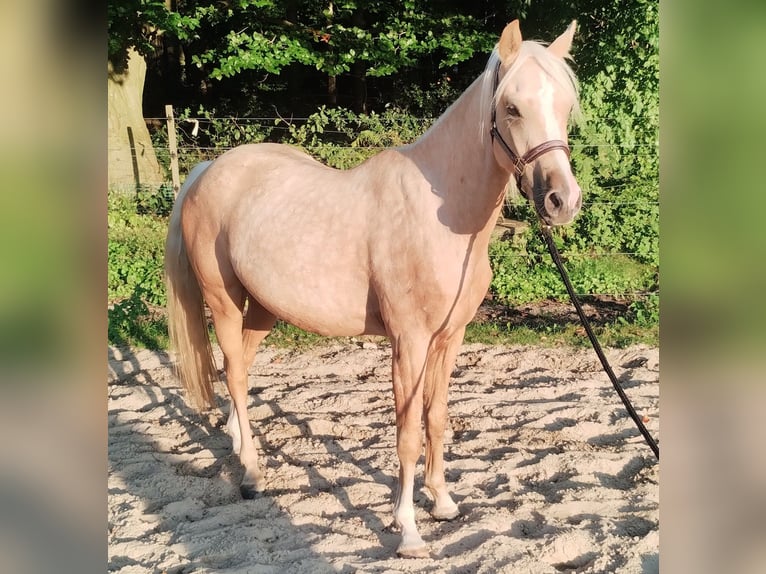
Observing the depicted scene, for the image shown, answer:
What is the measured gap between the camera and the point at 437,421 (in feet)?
9.65

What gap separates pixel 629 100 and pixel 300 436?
5015 mm

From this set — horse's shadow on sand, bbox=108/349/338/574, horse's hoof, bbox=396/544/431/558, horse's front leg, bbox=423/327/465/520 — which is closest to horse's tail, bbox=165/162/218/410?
horse's shadow on sand, bbox=108/349/338/574

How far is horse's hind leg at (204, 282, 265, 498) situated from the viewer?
3301 mm

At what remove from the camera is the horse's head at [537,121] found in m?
2.04

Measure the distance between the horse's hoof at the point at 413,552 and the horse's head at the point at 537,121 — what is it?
142 centimetres

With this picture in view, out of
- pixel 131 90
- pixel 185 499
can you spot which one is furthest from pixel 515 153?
pixel 131 90

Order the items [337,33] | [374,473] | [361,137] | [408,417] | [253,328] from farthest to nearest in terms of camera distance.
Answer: [337,33] → [361,137] → [253,328] → [374,473] → [408,417]

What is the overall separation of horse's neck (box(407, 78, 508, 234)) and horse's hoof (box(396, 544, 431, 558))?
4.21 ft

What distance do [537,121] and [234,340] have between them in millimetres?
2007

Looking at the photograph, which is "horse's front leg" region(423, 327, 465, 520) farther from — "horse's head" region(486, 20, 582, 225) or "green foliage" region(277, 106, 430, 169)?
"green foliage" region(277, 106, 430, 169)

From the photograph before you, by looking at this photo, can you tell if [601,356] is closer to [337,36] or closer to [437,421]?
[437,421]
